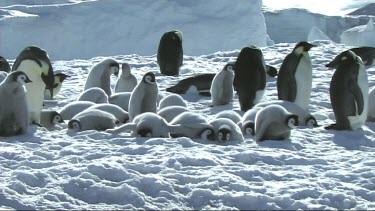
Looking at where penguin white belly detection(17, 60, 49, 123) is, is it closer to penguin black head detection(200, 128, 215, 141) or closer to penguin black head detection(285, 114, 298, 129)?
penguin black head detection(200, 128, 215, 141)

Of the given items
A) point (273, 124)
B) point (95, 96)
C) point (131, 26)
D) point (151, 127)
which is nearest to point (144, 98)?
point (151, 127)

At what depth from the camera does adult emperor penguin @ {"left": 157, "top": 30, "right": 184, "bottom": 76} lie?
12.0 metres

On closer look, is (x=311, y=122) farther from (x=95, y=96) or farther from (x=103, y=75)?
(x=103, y=75)

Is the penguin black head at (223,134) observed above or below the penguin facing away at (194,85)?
above

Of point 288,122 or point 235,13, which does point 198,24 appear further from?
point 288,122

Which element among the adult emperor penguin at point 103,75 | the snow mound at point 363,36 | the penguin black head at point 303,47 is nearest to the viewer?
the penguin black head at point 303,47

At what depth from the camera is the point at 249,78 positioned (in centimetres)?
886

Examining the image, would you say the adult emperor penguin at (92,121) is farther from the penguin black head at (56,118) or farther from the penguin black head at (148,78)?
the penguin black head at (148,78)

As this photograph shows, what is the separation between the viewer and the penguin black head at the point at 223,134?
6164 mm

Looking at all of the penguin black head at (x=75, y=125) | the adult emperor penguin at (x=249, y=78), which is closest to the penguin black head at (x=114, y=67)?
the adult emperor penguin at (x=249, y=78)

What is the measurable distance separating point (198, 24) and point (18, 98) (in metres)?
18.8

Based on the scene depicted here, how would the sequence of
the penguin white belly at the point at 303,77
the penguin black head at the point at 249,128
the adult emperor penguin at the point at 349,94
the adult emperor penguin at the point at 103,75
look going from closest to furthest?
1. the penguin black head at the point at 249,128
2. the adult emperor penguin at the point at 349,94
3. the penguin white belly at the point at 303,77
4. the adult emperor penguin at the point at 103,75

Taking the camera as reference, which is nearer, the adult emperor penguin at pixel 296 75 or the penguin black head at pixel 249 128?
the penguin black head at pixel 249 128

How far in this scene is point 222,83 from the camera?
8.99 meters
